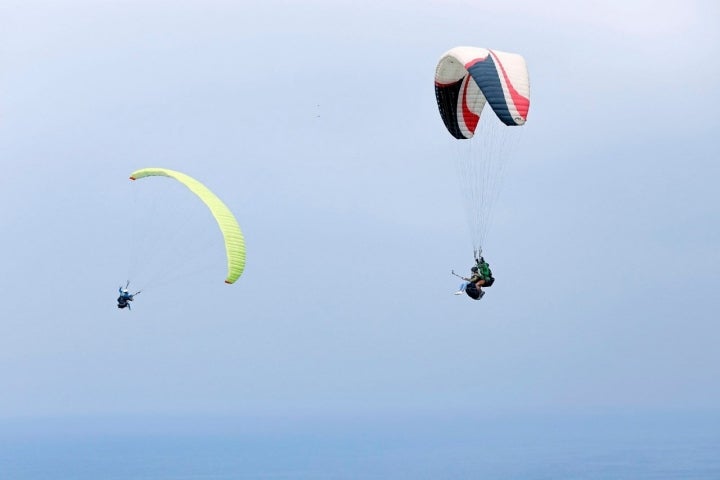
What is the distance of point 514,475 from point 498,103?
168364mm

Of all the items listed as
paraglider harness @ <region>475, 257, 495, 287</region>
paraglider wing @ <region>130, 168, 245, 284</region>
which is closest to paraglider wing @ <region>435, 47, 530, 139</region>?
paraglider harness @ <region>475, 257, 495, 287</region>

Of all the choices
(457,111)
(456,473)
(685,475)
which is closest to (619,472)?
(685,475)

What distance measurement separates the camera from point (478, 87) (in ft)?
110

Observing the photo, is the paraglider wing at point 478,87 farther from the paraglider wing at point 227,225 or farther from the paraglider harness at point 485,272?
the paraglider wing at point 227,225

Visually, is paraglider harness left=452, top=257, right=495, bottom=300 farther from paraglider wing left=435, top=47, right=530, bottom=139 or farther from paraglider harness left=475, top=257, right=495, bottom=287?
paraglider wing left=435, top=47, right=530, bottom=139

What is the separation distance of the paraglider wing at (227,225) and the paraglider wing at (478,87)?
8299 millimetres

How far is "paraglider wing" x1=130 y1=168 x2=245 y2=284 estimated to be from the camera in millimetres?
32625

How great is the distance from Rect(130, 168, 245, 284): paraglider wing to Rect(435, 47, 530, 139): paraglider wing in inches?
327

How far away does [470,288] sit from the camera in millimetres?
32469

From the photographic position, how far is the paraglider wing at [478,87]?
30766 mm

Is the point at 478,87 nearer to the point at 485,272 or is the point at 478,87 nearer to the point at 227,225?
the point at 485,272

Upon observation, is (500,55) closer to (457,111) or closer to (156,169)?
(457,111)

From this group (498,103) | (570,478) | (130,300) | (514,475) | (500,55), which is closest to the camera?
(498,103)

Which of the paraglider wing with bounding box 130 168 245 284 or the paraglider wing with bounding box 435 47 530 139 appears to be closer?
the paraglider wing with bounding box 435 47 530 139
